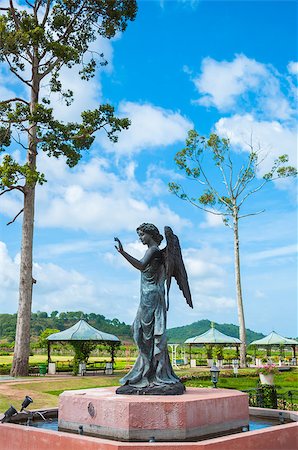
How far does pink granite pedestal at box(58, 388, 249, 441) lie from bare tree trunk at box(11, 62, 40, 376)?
14.5 meters

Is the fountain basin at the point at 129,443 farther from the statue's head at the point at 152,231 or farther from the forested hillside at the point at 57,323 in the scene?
the forested hillside at the point at 57,323

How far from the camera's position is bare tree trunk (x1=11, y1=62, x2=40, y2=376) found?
21078mm

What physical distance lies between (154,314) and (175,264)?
2.72ft

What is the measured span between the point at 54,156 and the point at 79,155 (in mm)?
1176

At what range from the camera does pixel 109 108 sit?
23.4 metres

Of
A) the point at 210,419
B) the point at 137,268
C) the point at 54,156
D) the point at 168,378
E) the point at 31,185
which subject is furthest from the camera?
the point at 54,156

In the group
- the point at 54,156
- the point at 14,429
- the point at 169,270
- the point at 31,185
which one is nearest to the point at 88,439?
the point at 14,429

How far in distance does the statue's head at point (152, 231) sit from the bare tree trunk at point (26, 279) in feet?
44.4

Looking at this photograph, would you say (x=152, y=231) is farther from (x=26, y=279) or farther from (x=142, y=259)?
(x=26, y=279)

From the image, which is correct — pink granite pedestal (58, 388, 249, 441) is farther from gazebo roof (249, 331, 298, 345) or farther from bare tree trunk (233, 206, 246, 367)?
gazebo roof (249, 331, 298, 345)

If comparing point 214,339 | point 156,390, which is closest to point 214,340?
point 214,339

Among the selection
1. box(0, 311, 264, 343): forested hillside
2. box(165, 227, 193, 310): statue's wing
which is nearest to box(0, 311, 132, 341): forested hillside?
box(0, 311, 264, 343): forested hillside

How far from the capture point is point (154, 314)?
7.62m

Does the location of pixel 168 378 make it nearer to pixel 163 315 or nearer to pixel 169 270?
pixel 163 315
